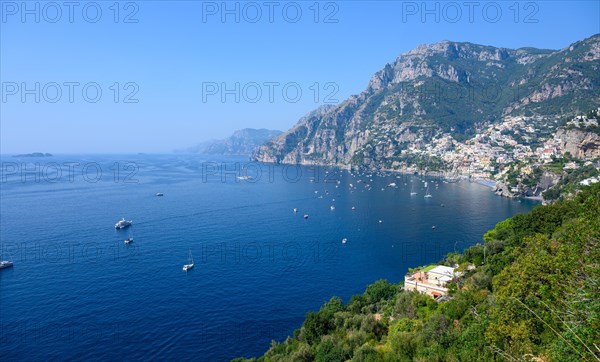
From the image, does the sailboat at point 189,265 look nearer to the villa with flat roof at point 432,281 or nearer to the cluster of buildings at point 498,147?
the villa with flat roof at point 432,281

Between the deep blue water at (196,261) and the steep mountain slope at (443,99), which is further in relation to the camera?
the steep mountain slope at (443,99)

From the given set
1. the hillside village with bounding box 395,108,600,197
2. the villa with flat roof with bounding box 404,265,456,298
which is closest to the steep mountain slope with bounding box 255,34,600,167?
the hillside village with bounding box 395,108,600,197

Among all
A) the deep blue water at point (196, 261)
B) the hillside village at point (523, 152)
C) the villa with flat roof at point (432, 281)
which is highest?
the hillside village at point (523, 152)

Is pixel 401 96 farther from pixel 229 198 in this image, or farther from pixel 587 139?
pixel 229 198

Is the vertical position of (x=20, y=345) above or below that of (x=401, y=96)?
below

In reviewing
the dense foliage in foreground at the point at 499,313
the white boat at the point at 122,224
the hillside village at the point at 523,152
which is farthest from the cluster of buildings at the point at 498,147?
the white boat at the point at 122,224

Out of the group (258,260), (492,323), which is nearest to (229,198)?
(258,260)

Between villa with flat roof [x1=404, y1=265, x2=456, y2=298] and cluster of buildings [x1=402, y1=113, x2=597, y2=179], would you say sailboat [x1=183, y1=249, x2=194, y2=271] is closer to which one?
villa with flat roof [x1=404, y1=265, x2=456, y2=298]
